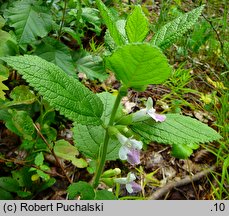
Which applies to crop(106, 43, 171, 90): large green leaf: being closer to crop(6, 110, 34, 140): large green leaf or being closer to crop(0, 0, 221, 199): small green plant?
crop(0, 0, 221, 199): small green plant

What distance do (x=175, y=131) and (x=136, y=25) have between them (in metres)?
0.30

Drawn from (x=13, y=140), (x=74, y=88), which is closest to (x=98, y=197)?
(x=74, y=88)

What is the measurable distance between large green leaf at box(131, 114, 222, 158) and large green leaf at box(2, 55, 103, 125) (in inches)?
5.5

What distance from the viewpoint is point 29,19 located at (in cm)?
158

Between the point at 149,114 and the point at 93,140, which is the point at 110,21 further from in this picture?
the point at 93,140

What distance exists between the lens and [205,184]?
5.73ft

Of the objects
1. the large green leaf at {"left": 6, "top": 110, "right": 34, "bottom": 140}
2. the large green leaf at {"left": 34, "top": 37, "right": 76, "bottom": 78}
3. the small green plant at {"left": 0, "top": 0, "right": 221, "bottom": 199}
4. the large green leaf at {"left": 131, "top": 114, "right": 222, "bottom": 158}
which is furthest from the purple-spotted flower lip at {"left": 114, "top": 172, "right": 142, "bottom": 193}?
the large green leaf at {"left": 34, "top": 37, "right": 76, "bottom": 78}

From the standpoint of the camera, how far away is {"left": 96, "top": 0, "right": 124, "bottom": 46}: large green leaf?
893 mm

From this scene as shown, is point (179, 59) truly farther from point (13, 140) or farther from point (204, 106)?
point (13, 140)

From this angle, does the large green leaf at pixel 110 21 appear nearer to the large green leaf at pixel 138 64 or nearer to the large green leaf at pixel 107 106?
the large green leaf at pixel 138 64

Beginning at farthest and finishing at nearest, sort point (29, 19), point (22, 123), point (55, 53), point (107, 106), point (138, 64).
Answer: point (55, 53), point (29, 19), point (22, 123), point (107, 106), point (138, 64)

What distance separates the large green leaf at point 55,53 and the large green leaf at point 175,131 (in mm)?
735

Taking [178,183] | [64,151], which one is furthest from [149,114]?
[178,183]

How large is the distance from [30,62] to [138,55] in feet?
0.94
